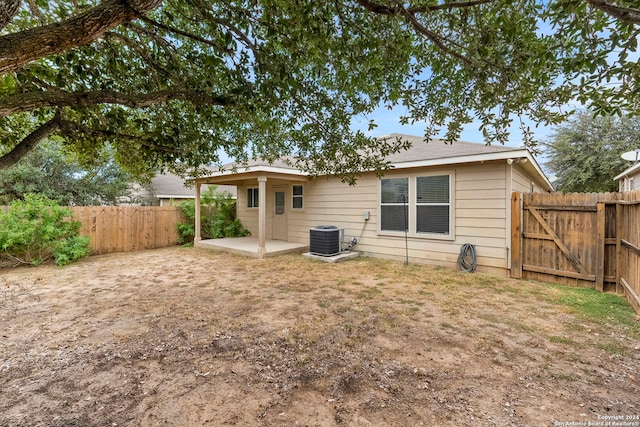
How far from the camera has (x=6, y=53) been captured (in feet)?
4.97

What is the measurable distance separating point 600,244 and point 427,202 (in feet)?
9.70

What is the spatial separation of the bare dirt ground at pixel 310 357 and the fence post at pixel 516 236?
863 millimetres

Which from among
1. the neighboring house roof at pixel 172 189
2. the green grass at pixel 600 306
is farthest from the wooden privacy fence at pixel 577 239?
the neighboring house roof at pixel 172 189

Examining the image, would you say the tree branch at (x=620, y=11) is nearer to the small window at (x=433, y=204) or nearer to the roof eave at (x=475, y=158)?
the roof eave at (x=475, y=158)

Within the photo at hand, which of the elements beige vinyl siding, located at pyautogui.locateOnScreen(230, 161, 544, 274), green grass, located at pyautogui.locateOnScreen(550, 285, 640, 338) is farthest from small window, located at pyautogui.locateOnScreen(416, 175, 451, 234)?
green grass, located at pyautogui.locateOnScreen(550, 285, 640, 338)

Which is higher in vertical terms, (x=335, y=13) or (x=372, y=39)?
(x=335, y=13)

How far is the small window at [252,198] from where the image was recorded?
1059 centimetres

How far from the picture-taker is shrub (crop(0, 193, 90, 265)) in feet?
19.7

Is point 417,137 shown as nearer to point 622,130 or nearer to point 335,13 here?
point 335,13

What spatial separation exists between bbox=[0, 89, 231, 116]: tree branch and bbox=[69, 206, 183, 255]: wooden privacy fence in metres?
6.76

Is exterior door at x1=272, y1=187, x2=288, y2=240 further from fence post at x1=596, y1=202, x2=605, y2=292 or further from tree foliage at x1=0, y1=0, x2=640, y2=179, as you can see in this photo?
fence post at x1=596, y1=202, x2=605, y2=292

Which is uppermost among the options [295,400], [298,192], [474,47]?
[474,47]

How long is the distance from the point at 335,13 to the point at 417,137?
6172mm

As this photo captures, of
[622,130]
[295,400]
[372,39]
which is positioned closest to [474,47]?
[372,39]
